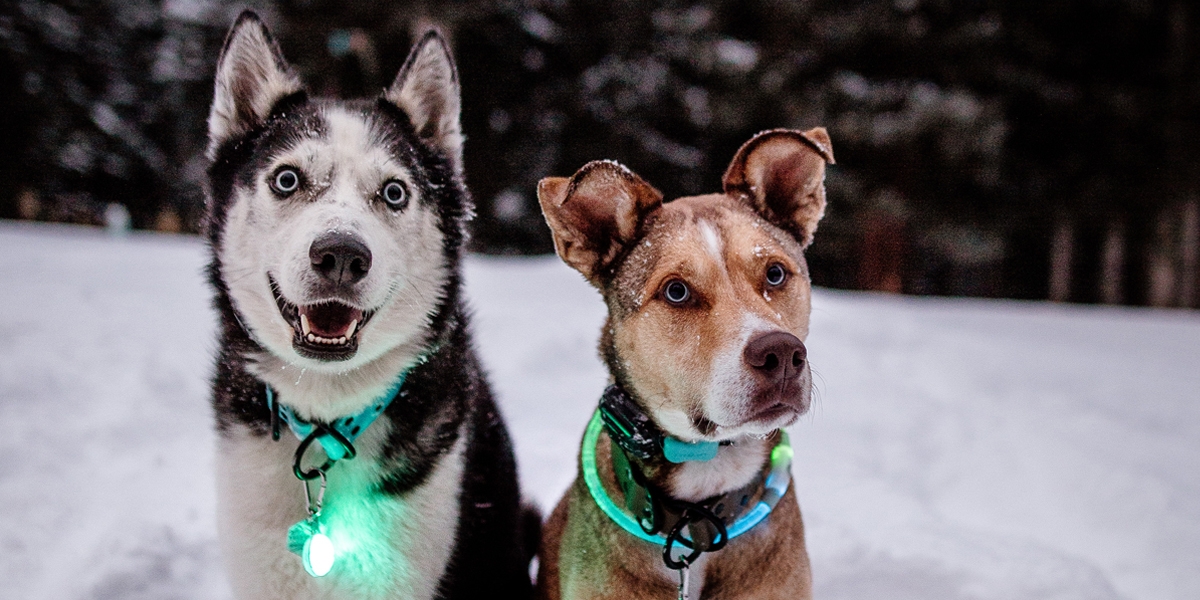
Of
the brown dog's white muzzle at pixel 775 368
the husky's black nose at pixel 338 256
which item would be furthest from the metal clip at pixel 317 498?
the brown dog's white muzzle at pixel 775 368

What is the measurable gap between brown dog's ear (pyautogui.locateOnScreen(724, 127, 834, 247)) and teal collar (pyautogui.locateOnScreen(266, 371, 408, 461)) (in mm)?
1417

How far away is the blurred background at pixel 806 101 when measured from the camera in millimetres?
13219

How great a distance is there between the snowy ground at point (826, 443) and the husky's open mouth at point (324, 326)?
2.74 ft

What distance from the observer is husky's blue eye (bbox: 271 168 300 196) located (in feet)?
8.04

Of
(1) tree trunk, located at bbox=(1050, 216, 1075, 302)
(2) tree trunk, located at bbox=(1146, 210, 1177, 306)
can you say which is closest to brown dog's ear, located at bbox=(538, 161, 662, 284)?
(2) tree trunk, located at bbox=(1146, 210, 1177, 306)

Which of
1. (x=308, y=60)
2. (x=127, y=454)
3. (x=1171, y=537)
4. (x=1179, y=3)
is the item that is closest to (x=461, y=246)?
(x=127, y=454)

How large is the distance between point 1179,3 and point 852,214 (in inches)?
290

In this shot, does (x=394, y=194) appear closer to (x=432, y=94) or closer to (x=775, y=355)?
(x=432, y=94)

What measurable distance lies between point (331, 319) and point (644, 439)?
1050 mm

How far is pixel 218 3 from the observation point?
13.9 m

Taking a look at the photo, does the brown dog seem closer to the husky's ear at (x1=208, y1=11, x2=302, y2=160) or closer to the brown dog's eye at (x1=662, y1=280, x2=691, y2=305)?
the brown dog's eye at (x1=662, y1=280, x2=691, y2=305)

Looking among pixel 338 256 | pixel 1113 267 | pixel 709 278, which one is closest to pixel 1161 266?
pixel 1113 267

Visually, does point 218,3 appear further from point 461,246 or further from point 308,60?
point 461,246

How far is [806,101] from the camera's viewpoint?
13.4m
